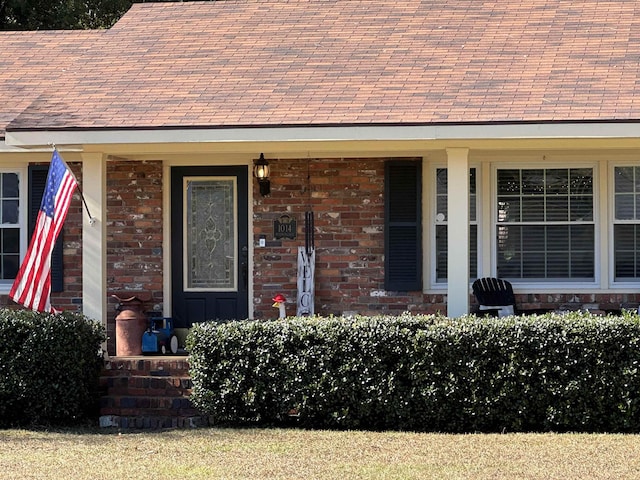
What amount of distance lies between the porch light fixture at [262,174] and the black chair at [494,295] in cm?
257

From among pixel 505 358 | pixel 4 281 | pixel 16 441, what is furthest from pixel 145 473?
pixel 4 281

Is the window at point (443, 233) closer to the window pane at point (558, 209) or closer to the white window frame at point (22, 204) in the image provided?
the window pane at point (558, 209)

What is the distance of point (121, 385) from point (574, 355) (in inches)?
174

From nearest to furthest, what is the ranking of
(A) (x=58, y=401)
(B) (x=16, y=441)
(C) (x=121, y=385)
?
1. (B) (x=16, y=441)
2. (A) (x=58, y=401)
3. (C) (x=121, y=385)

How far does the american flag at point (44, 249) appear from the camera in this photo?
10.5 metres

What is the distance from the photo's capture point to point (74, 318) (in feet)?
34.4

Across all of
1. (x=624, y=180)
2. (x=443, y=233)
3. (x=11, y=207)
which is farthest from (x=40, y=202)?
(x=624, y=180)

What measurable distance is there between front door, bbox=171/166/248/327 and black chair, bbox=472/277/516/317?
8.76 ft

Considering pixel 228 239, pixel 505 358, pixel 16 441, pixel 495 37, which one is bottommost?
pixel 16 441

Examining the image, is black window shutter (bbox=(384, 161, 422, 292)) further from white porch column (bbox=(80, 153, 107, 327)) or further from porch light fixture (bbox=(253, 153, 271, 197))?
white porch column (bbox=(80, 153, 107, 327))

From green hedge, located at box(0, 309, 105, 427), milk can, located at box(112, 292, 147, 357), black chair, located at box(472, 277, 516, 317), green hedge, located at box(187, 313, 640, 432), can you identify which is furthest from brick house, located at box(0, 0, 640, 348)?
green hedge, located at box(187, 313, 640, 432)

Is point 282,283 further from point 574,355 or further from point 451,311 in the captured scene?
point 574,355

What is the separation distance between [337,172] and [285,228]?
0.87 meters

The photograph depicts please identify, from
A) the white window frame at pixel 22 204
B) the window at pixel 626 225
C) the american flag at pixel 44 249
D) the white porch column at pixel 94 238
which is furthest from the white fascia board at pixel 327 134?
the window at pixel 626 225
